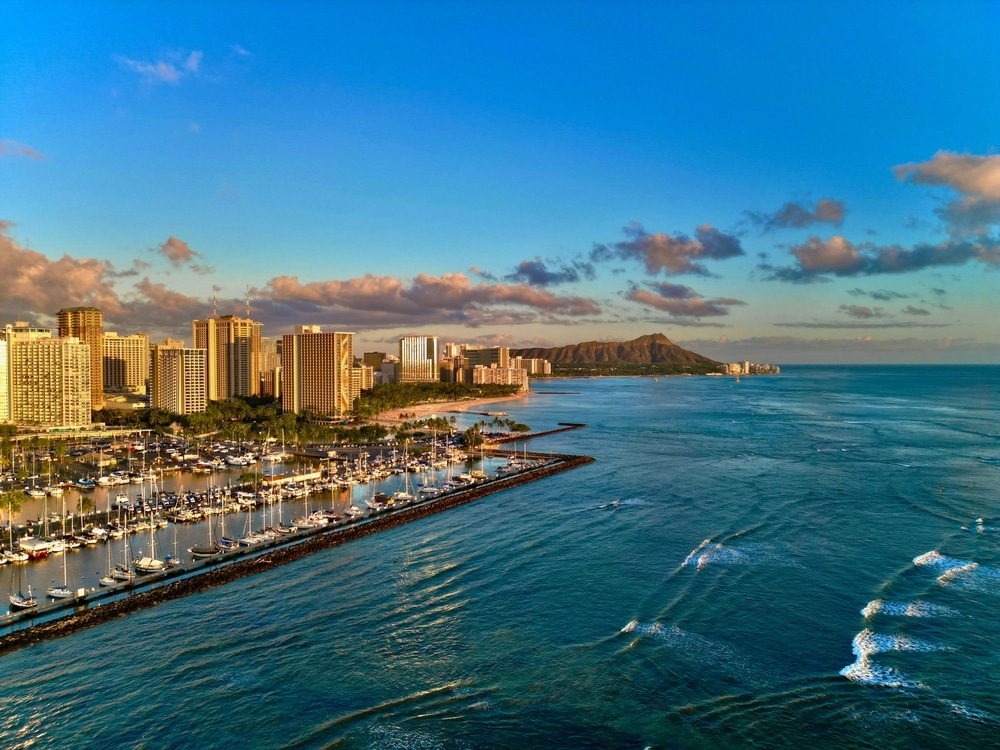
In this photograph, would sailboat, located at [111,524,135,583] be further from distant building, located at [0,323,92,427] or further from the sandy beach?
the sandy beach

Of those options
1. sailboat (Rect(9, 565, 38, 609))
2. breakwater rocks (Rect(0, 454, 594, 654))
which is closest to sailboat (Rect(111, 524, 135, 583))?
breakwater rocks (Rect(0, 454, 594, 654))

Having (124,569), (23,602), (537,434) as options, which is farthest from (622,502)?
(537,434)

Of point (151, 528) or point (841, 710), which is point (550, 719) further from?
point (151, 528)

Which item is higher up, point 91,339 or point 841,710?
point 91,339

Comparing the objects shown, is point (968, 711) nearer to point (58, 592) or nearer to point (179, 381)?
point (58, 592)

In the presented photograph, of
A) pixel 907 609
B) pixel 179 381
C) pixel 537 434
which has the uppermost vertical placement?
pixel 179 381

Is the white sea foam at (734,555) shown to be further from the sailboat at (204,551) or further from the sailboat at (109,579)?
the sailboat at (109,579)

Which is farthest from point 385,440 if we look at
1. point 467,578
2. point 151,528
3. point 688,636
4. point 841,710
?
point 841,710

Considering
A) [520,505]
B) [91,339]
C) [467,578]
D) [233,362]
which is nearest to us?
[467,578]
